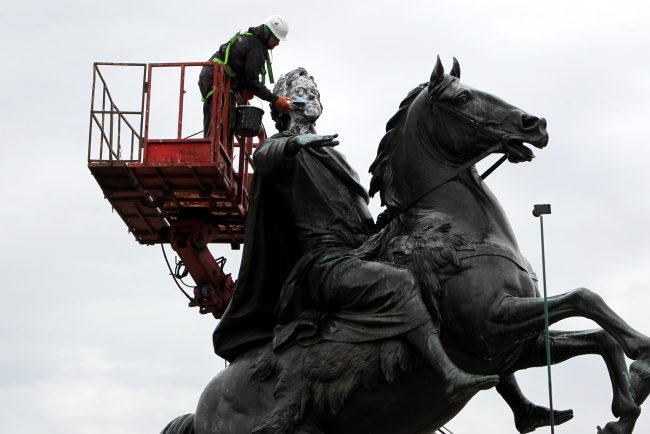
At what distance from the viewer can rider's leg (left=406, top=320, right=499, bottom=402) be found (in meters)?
12.9

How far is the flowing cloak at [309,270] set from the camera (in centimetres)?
1367

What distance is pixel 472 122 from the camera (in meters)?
13.9

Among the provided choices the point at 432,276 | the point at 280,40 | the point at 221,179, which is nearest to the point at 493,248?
the point at 432,276

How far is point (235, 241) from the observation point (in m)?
30.7

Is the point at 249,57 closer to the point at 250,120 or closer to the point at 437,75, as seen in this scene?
the point at 250,120

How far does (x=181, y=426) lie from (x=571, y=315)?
3601 millimetres

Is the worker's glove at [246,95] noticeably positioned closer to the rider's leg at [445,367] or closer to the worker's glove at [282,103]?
the worker's glove at [282,103]

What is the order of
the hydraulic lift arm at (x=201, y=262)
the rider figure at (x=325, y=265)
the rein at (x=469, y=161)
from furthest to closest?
the hydraulic lift arm at (x=201, y=262)
the rein at (x=469, y=161)
the rider figure at (x=325, y=265)

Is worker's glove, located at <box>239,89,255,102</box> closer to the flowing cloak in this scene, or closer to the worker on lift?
the worker on lift

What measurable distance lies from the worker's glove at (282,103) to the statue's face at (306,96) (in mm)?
54

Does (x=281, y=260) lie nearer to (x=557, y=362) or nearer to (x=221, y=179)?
(x=557, y=362)

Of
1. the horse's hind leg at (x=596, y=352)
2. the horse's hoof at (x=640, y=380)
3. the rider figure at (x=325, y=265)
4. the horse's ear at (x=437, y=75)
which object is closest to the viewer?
the horse's hoof at (x=640, y=380)

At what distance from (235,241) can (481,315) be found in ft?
57.7

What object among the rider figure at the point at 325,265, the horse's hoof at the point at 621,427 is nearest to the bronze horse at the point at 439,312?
the horse's hoof at the point at 621,427
